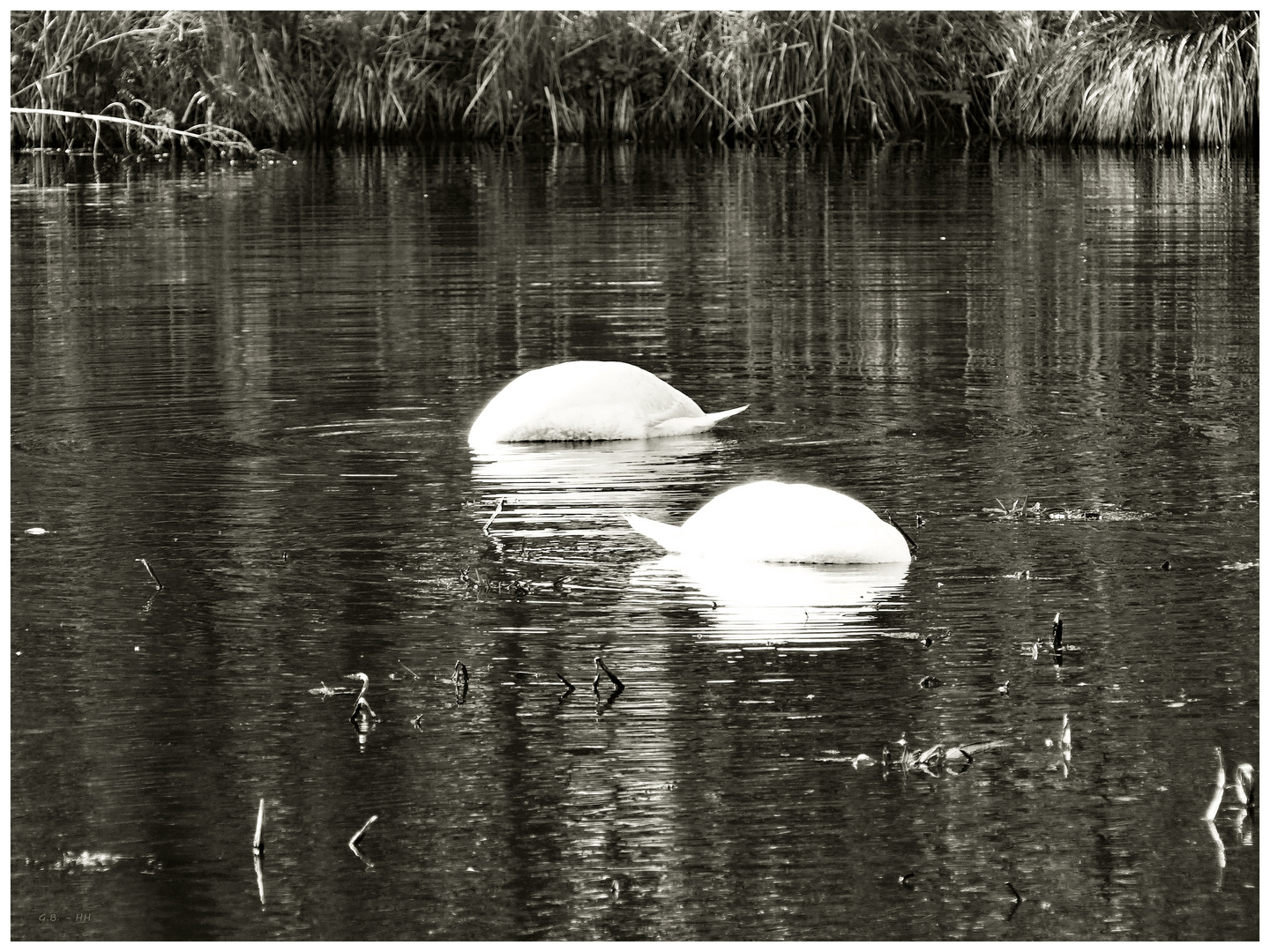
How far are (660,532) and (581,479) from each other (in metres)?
1.64

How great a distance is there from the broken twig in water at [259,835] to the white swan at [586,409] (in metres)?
5.36

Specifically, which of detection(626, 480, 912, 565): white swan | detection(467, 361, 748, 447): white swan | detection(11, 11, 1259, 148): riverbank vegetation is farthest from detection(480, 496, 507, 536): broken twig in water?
detection(11, 11, 1259, 148): riverbank vegetation

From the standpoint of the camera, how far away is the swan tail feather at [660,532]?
8.29m

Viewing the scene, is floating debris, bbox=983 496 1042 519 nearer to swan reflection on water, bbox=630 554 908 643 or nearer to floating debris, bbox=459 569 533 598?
swan reflection on water, bbox=630 554 908 643

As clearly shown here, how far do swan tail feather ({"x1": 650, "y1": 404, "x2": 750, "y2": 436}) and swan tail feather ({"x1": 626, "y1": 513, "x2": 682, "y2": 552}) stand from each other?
2494mm

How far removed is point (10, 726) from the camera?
251 inches

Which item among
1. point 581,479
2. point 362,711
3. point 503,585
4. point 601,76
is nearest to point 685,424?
point 581,479

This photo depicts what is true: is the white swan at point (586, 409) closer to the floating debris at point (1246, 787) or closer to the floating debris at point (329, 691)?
the floating debris at point (329, 691)

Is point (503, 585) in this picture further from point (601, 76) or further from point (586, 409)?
point (601, 76)

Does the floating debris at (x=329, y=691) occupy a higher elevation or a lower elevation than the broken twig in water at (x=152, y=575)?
lower

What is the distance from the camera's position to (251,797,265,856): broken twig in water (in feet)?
17.4

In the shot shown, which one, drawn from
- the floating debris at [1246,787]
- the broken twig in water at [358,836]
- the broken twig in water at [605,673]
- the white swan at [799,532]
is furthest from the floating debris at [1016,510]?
the broken twig in water at [358,836]

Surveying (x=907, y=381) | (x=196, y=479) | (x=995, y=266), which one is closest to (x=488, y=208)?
(x=995, y=266)

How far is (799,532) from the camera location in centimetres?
801
